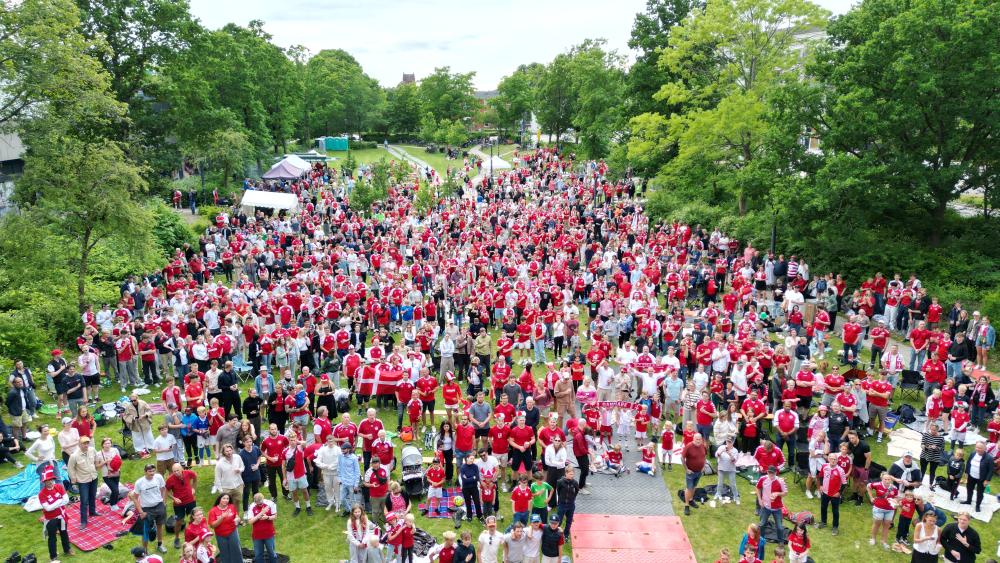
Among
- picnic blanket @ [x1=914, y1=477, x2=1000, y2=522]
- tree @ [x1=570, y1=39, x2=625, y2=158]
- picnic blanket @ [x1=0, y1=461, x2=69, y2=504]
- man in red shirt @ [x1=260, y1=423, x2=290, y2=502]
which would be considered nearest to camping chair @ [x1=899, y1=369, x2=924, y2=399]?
picnic blanket @ [x1=914, y1=477, x2=1000, y2=522]

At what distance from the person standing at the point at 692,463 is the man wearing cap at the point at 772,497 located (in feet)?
3.45

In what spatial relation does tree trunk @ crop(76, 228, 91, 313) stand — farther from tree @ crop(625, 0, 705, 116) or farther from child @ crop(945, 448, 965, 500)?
tree @ crop(625, 0, 705, 116)

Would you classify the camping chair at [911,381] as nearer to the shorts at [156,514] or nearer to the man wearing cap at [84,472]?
the shorts at [156,514]

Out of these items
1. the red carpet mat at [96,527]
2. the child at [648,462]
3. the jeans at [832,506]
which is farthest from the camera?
the child at [648,462]

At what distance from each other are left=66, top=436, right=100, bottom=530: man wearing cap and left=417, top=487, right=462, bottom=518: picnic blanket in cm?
496

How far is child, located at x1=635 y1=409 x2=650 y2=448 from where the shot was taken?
12.8 meters

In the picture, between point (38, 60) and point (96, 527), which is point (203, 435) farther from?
point (38, 60)

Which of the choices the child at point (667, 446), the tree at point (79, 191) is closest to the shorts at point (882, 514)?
the child at point (667, 446)

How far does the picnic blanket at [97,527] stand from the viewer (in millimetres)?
10125

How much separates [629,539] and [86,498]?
8.20 m

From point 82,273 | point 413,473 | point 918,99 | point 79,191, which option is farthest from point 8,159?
point 918,99

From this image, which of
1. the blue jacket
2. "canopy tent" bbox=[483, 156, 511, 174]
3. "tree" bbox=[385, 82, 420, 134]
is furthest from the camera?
"tree" bbox=[385, 82, 420, 134]

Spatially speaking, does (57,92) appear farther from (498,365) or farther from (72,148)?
(498,365)

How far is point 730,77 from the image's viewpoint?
101ft
